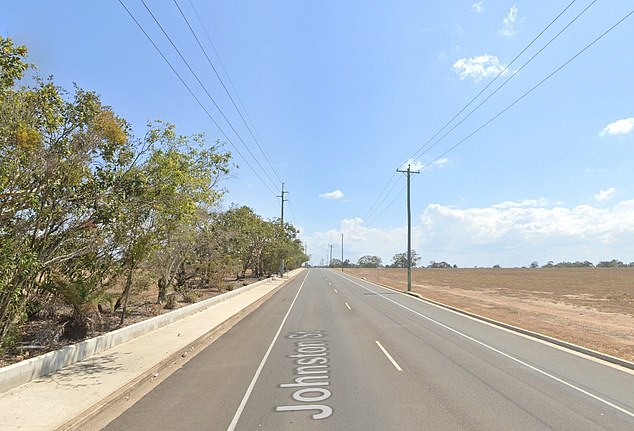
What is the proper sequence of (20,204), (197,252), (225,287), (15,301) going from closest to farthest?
(20,204)
(15,301)
(197,252)
(225,287)

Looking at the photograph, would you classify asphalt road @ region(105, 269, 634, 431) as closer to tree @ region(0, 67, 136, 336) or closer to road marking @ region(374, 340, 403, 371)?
road marking @ region(374, 340, 403, 371)

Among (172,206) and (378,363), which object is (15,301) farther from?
(378,363)

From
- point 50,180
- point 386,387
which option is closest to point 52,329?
point 50,180

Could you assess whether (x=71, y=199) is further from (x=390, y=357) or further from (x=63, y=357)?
(x=390, y=357)

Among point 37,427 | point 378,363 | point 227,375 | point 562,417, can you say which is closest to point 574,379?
point 562,417

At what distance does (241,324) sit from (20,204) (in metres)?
10.3

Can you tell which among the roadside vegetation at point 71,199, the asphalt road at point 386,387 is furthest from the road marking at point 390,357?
the roadside vegetation at point 71,199

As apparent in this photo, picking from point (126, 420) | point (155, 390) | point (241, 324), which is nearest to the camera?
point (126, 420)

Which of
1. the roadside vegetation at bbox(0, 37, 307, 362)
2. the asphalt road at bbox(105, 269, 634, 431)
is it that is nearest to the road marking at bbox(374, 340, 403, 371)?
the asphalt road at bbox(105, 269, 634, 431)

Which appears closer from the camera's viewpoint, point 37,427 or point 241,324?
point 37,427

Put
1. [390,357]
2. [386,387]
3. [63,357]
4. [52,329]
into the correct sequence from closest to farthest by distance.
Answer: [386,387], [63,357], [390,357], [52,329]

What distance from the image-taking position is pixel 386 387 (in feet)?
26.3

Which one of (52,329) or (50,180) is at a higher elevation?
(50,180)

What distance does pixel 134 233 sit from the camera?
12852 mm
